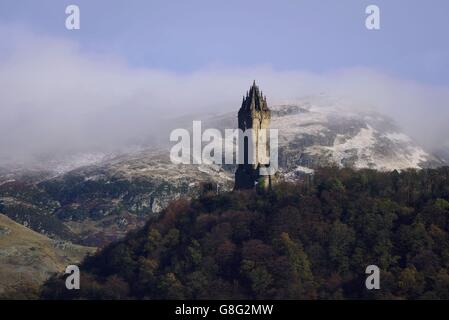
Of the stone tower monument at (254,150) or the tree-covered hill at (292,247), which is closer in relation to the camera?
the tree-covered hill at (292,247)

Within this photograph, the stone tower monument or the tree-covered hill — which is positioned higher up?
the stone tower monument

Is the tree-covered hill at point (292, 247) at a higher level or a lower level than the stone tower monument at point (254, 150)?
lower

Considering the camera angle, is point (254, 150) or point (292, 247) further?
point (254, 150)

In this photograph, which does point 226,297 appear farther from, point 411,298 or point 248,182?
point 248,182

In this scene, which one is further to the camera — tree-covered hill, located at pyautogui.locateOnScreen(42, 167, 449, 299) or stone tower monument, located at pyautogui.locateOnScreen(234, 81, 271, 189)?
stone tower monument, located at pyautogui.locateOnScreen(234, 81, 271, 189)

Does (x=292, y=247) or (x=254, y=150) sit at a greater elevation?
(x=254, y=150)
